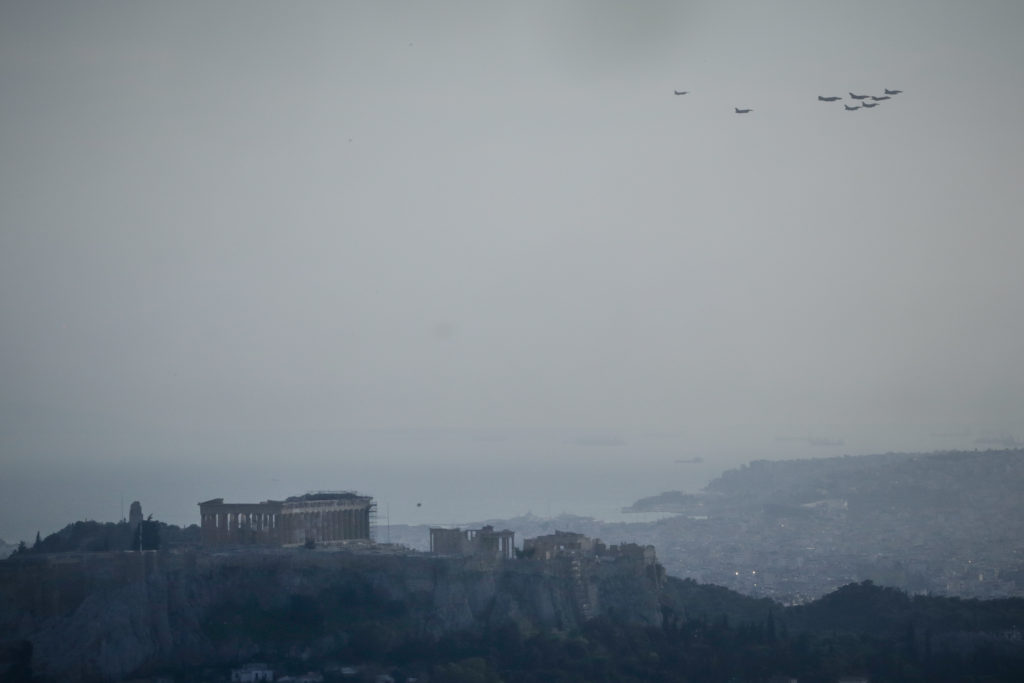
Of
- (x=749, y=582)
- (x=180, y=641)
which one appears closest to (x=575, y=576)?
(x=180, y=641)

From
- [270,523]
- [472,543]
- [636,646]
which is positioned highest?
[270,523]

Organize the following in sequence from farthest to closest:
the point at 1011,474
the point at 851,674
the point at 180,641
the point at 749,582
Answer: the point at 1011,474, the point at 749,582, the point at 851,674, the point at 180,641

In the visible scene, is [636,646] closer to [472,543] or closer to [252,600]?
[472,543]

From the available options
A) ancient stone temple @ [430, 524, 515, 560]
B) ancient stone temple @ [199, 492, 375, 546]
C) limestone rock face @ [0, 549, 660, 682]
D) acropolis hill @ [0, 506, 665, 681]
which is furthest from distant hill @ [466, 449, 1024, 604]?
ancient stone temple @ [199, 492, 375, 546]

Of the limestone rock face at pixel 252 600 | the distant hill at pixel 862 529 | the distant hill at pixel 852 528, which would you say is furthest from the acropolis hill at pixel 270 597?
the distant hill at pixel 862 529

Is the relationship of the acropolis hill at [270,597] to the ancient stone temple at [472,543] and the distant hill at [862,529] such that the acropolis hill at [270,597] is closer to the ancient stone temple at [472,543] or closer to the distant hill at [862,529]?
the ancient stone temple at [472,543]

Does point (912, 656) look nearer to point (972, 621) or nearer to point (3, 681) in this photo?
point (972, 621)

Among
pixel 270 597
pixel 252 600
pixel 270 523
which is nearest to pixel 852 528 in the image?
pixel 270 523
